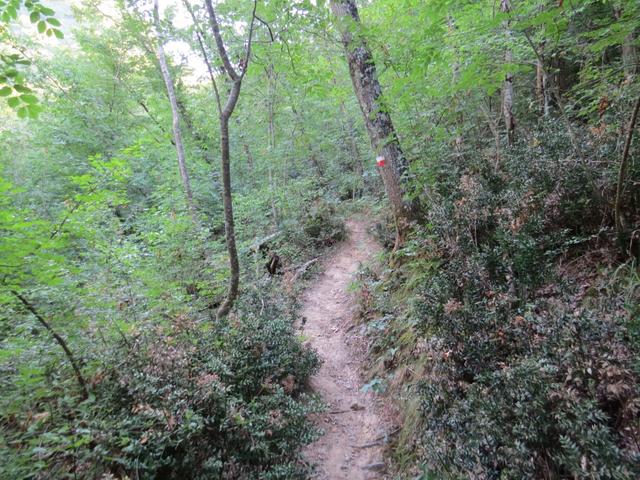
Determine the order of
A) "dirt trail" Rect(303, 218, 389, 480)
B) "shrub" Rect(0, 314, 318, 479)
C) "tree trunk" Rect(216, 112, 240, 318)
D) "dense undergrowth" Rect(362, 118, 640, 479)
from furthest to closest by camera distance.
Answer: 1. "tree trunk" Rect(216, 112, 240, 318)
2. "dirt trail" Rect(303, 218, 389, 480)
3. "shrub" Rect(0, 314, 318, 479)
4. "dense undergrowth" Rect(362, 118, 640, 479)

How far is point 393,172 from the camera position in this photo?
6.68 metres

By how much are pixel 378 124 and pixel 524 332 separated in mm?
4918

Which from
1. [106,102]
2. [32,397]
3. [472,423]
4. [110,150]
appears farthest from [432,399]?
[106,102]

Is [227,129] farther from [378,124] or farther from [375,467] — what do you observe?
[375,467]

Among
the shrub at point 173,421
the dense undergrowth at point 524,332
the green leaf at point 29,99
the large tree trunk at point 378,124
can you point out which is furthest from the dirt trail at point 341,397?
the green leaf at point 29,99

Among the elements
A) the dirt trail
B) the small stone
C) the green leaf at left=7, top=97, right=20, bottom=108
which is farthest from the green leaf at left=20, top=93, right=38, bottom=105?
the small stone

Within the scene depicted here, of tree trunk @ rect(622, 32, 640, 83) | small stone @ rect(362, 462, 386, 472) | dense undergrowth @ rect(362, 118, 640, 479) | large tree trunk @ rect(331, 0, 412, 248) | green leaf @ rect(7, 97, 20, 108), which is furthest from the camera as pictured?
large tree trunk @ rect(331, 0, 412, 248)

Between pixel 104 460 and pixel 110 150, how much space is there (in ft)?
49.7

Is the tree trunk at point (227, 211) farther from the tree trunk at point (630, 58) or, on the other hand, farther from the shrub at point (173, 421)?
the tree trunk at point (630, 58)

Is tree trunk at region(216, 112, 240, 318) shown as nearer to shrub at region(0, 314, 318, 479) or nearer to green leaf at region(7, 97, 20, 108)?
shrub at region(0, 314, 318, 479)

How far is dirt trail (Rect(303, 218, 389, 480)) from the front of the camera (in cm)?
389

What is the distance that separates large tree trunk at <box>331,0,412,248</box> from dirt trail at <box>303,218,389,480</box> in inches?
87.5

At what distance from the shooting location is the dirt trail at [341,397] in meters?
3.89

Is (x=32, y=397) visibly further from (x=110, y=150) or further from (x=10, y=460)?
(x=110, y=150)
